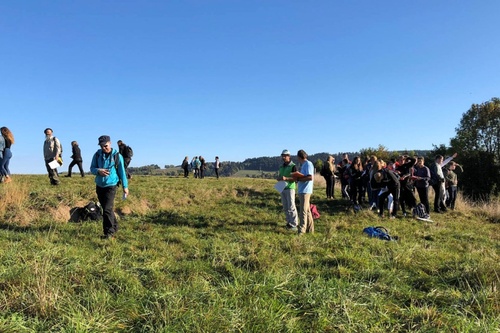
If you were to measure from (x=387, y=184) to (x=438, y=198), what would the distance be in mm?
2998

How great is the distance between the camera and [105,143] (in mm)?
6582

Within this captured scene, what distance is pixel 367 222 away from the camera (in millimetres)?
9805

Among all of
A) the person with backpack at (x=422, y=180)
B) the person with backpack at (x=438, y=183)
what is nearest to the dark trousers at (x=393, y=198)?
the person with backpack at (x=422, y=180)

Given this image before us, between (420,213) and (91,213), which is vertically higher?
(91,213)

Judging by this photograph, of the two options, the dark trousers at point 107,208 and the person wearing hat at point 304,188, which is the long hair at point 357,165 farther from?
the dark trousers at point 107,208

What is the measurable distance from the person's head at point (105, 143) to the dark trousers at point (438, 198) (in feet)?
Answer: 35.8

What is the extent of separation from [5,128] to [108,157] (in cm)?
630

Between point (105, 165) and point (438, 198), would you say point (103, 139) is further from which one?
point (438, 198)

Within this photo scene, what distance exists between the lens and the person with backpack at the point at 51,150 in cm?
1109

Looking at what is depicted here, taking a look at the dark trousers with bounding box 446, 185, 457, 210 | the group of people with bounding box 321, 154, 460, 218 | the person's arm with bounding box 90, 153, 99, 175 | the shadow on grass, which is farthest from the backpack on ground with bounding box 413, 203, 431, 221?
the shadow on grass

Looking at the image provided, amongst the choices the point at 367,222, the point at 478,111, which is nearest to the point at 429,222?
the point at 367,222

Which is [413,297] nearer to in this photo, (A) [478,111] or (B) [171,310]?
(B) [171,310]

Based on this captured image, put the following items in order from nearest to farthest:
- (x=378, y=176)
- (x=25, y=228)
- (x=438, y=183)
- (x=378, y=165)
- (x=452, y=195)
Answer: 1. (x=25, y=228)
2. (x=378, y=176)
3. (x=378, y=165)
4. (x=438, y=183)
5. (x=452, y=195)

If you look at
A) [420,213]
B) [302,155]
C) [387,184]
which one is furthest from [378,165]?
[302,155]
